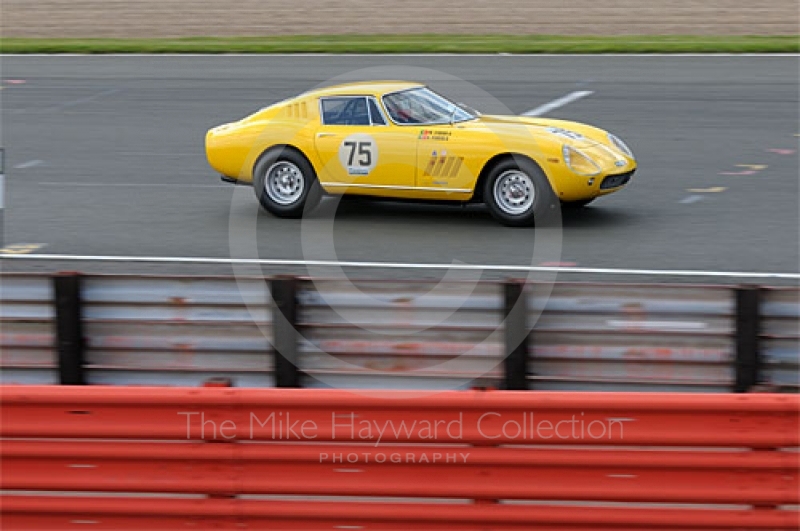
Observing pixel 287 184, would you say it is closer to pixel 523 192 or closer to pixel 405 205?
pixel 405 205

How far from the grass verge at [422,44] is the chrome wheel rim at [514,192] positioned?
366 inches

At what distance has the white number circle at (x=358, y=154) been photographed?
436 inches

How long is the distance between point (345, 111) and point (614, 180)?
8.45 feet

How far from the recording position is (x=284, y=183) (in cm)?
1152

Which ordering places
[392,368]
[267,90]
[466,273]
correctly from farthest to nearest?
1. [267,90]
2. [466,273]
3. [392,368]

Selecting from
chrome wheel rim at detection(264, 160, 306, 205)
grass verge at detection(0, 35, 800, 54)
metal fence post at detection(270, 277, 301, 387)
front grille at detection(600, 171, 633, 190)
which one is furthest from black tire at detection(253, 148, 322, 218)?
grass verge at detection(0, 35, 800, 54)

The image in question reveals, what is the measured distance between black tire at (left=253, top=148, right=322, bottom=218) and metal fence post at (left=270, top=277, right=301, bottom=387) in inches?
207

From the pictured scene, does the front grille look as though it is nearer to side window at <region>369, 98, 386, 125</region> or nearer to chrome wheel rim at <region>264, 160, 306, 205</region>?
side window at <region>369, 98, 386, 125</region>

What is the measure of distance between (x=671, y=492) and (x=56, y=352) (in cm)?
339

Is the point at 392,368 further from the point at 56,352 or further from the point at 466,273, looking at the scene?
the point at 466,273

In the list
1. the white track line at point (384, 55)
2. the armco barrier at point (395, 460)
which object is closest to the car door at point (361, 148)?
the armco barrier at point (395, 460)

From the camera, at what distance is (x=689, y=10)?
2184 centimetres

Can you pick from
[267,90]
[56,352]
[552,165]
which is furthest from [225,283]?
[267,90]

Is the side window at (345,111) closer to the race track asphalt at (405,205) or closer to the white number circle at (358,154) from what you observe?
the white number circle at (358,154)
